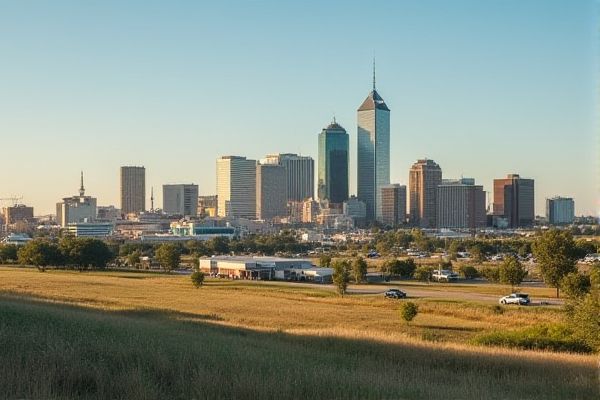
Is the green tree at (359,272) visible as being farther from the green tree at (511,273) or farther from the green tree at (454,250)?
the green tree at (454,250)

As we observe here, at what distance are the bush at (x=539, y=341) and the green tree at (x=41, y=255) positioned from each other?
80.7 meters

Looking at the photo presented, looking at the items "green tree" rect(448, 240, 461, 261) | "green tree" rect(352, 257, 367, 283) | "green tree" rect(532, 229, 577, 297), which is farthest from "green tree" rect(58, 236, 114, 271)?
"green tree" rect(532, 229, 577, 297)

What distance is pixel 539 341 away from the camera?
33125 mm

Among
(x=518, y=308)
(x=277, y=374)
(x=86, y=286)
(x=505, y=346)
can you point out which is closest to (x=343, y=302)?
(x=518, y=308)

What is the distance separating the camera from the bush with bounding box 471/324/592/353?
32375 millimetres

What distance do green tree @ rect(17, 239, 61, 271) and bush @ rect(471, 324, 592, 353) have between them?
8071 centimetres

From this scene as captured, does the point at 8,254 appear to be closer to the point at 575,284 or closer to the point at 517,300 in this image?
the point at 517,300

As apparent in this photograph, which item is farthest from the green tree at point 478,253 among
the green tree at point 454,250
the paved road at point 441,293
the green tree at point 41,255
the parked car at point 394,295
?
the green tree at point 41,255

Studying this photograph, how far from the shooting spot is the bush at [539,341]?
106 ft

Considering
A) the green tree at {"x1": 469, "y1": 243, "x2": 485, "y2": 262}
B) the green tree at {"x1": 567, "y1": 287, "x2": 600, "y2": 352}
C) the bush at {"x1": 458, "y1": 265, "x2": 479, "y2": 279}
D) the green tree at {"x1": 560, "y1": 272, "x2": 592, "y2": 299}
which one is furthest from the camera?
the green tree at {"x1": 469, "y1": 243, "x2": 485, "y2": 262}

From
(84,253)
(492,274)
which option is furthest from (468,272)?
(84,253)

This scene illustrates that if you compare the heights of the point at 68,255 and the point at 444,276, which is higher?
the point at 68,255

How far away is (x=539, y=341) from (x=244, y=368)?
1935 cm

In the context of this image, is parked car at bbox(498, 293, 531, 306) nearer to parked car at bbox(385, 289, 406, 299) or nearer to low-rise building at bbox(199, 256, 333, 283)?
parked car at bbox(385, 289, 406, 299)
